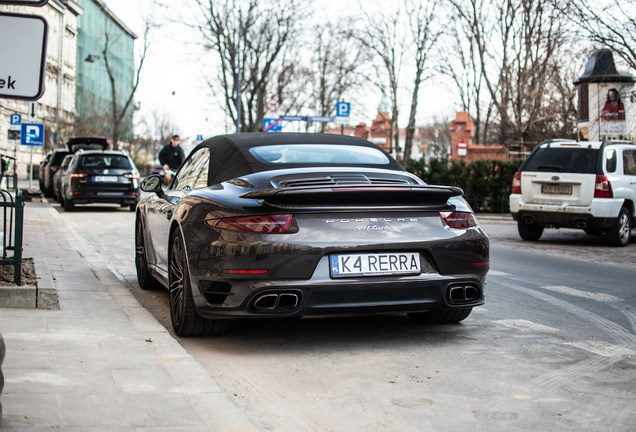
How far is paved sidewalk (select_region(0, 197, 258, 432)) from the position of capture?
11.4 ft

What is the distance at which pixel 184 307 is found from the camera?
5.28 metres

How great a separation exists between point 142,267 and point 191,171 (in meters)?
1.51

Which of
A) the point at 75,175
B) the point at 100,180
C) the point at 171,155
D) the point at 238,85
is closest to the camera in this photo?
the point at 171,155

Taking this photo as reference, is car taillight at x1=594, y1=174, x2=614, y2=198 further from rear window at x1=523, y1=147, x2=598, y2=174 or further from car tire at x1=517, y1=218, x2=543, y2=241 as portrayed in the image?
car tire at x1=517, y1=218, x2=543, y2=241

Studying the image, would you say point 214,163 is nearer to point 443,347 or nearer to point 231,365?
point 231,365

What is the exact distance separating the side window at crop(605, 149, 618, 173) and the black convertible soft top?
7883mm

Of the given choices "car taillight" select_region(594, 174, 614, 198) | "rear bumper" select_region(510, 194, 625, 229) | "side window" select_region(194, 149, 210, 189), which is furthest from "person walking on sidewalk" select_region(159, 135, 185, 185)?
"side window" select_region(194, 149, 210, 189)

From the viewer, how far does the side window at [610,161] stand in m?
13.2

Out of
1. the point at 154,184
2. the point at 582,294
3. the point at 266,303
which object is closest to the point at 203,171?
the point at 154,184

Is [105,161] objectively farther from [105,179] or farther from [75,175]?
[75,175]

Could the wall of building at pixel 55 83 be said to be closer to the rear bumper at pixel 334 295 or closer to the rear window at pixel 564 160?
the rear window at pixel 564 160

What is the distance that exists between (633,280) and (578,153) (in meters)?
4.61

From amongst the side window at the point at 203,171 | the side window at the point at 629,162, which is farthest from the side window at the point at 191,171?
the side window at the point at 629,162

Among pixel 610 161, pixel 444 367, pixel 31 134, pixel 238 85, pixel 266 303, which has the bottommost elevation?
pixel 444 367
